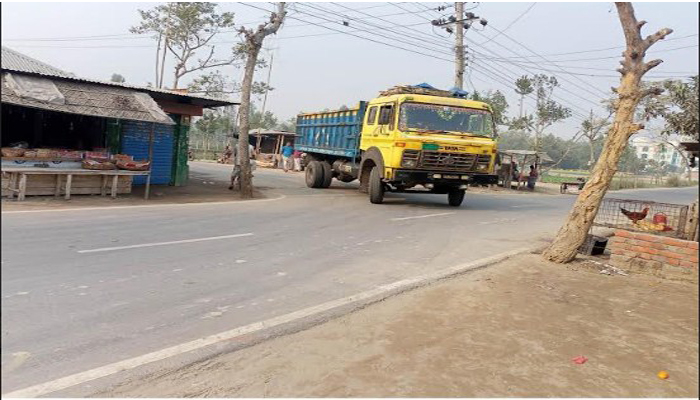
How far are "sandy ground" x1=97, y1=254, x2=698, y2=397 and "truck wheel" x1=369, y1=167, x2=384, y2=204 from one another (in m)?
8.39

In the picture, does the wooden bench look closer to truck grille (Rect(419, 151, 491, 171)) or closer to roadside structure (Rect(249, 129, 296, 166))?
truck grille (Rect(419, 151, 491, 171))

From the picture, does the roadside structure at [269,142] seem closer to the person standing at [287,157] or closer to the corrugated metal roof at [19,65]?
the person standing at [287,157]

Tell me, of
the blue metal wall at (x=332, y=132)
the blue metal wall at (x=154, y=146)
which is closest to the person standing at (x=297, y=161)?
the blue metal wall at (x=332, y=132)

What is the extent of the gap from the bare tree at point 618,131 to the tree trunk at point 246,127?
952 centimetres

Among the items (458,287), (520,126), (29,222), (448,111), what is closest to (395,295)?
(458,287)

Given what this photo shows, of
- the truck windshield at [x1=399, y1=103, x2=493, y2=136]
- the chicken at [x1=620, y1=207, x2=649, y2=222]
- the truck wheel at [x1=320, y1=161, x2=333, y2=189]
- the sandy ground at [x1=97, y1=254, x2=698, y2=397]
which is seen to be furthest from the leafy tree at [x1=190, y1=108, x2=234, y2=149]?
the sandy ground at [x1=97, y1=254, x2=698, y2=397]

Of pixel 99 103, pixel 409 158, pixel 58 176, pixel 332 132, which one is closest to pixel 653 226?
pixel 409 158

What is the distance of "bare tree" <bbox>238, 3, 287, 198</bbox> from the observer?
604 inches

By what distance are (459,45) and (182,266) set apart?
21.0 m

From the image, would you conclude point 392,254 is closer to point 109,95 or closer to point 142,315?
point 142,315

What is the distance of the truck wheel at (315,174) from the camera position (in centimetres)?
1919

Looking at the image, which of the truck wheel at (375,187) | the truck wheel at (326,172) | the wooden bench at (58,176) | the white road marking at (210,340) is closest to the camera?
the white road marking at (210,340)

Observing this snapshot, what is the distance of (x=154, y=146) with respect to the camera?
1630 centimetres

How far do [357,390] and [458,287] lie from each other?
2.93 m
